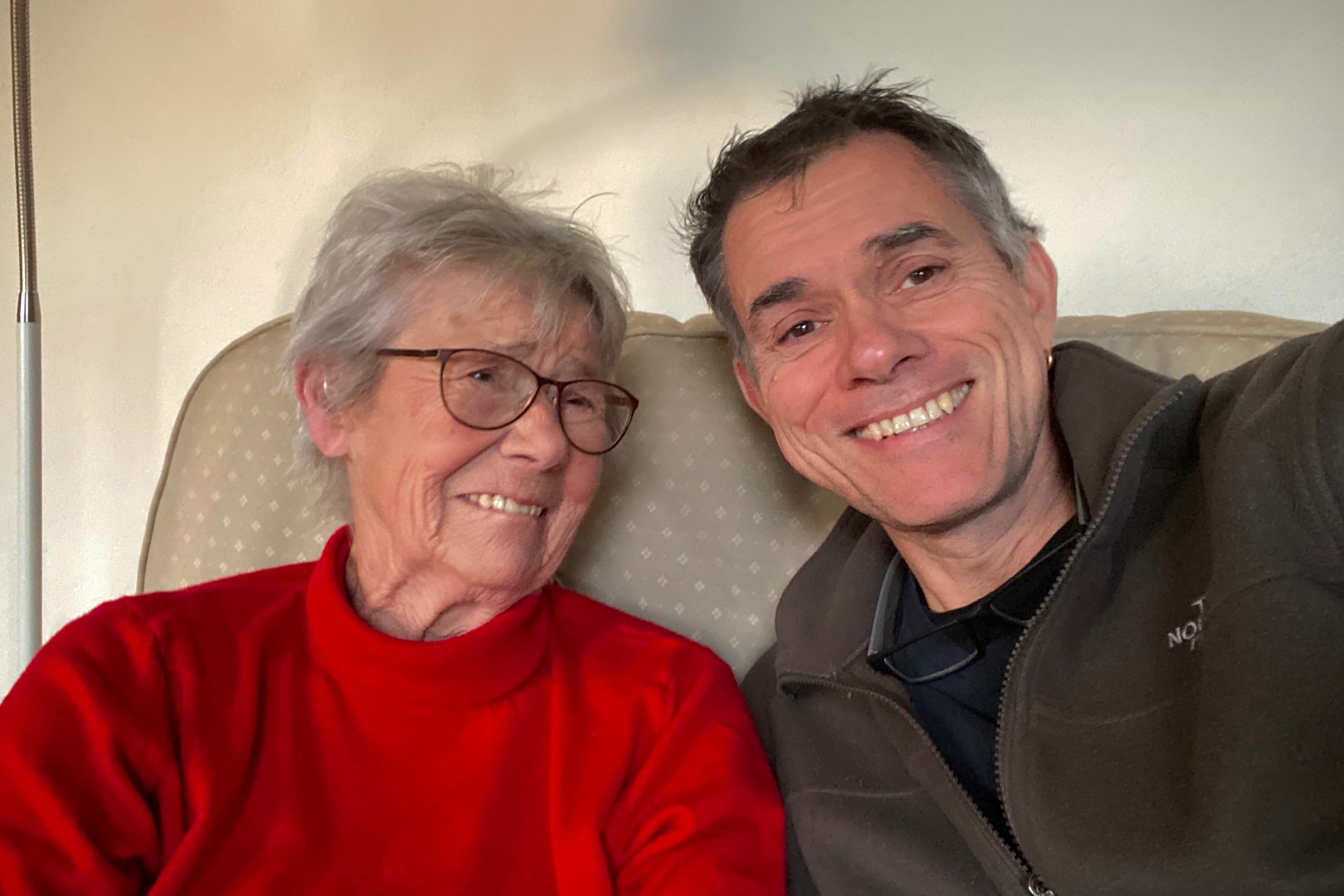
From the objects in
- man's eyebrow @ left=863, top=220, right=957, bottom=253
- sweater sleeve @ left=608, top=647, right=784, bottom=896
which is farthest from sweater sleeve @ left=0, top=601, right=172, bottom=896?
man's eyebrow @ left=863, top=220, right=957, bottom=253

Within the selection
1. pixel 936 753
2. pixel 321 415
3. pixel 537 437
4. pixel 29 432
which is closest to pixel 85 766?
pixel 321 415

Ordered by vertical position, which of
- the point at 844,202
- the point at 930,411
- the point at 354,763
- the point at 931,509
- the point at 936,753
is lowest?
the point at 354,763

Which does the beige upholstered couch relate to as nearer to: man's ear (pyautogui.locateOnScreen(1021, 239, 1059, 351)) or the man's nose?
man's ear (pyautogui.locateOnScreen(1021, 239, 1059, 351))

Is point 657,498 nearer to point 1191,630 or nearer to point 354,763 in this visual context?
point 354,763

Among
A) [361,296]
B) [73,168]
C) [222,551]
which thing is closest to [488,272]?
[361,296]

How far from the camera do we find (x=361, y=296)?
115 centimetres

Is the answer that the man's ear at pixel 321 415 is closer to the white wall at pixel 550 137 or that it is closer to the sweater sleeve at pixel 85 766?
the sweater sleeve at pixel 85 766

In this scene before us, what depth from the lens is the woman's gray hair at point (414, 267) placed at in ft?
3.77

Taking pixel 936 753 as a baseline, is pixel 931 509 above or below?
above

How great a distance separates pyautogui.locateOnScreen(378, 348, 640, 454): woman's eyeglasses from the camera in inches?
43.3

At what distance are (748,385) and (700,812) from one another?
24.4 inches

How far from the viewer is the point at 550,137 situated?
1.94 metres

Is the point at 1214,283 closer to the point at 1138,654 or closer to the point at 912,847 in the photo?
the point at 1138,654

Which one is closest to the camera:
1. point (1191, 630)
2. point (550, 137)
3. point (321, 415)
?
point (1191, 630)
